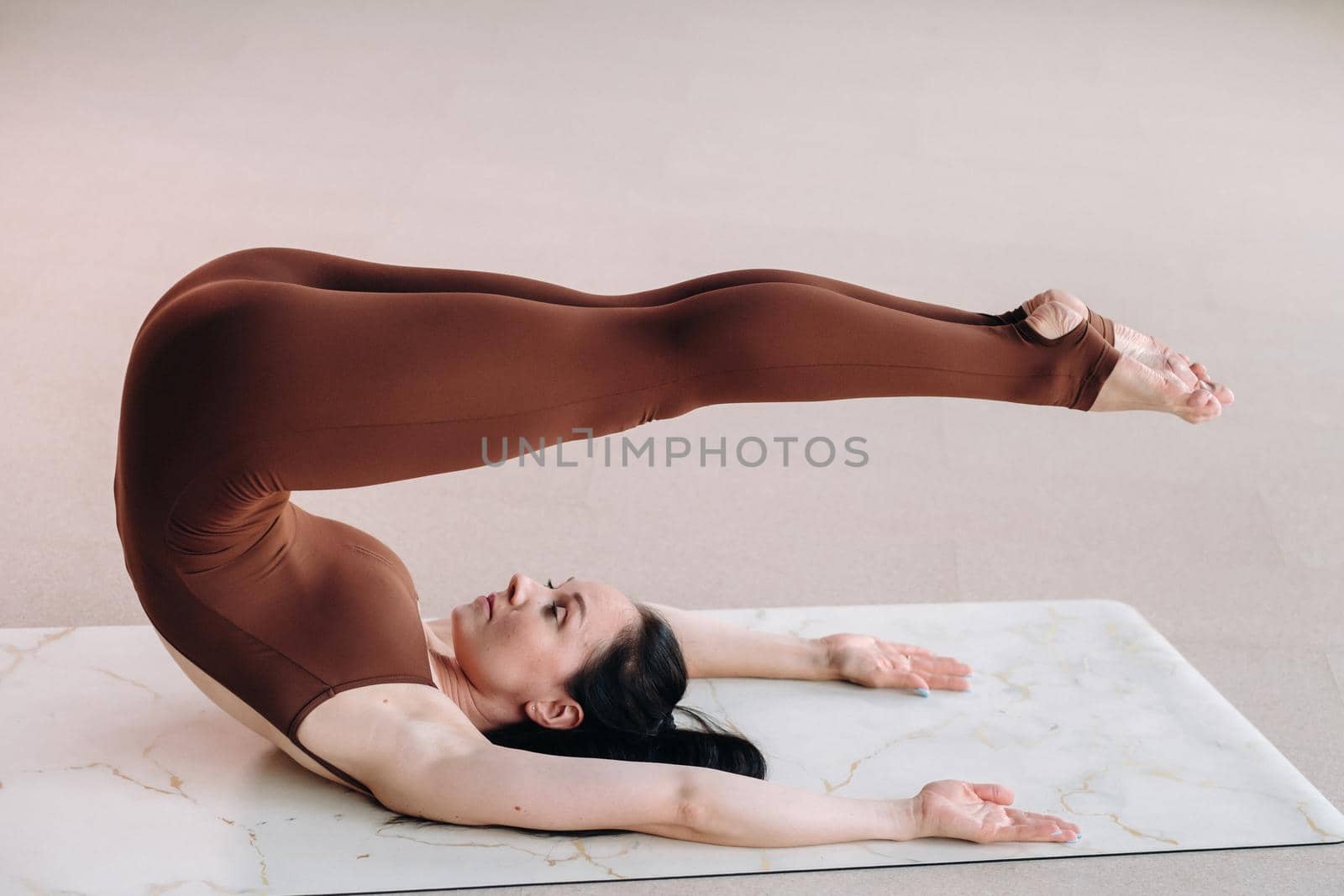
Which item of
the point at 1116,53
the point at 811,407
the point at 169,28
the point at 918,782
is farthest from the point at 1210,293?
the point at 169,28

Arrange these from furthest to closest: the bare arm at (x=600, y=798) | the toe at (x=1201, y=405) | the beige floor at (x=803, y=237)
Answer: the beige floor at (x=803, y=237)
the toe at (x=1201, y=405)
the bare arm at (x=600, y=798)

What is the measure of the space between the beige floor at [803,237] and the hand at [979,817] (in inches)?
2.0

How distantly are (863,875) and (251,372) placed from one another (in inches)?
43.4

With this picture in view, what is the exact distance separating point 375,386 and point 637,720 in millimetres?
736

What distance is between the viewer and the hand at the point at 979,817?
5.91ft

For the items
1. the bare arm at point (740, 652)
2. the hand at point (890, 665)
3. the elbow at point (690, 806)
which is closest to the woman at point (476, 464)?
the elbow at point (690, 806)

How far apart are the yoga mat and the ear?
0.17 metres

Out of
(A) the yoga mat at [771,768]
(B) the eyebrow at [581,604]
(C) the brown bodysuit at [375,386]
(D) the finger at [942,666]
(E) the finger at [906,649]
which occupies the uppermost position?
(C) the brown bodysuit at [375,386]

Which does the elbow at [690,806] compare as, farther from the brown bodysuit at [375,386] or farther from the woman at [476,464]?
the brown bodysuit at [375,386]

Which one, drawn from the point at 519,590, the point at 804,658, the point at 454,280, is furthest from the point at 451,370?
the point at 804,658

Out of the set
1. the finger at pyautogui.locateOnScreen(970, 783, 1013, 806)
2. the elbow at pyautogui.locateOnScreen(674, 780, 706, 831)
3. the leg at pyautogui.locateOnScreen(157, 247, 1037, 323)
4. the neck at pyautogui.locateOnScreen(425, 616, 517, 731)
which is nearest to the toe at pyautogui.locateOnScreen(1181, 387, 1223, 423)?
the leg at pyautogui.locateOnScreen(157, 247, 1037, 323)

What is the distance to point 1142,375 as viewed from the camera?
1.74 m

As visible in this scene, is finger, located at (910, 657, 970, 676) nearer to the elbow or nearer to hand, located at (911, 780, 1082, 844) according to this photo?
hand, located at (911, 780, 1082, 844)

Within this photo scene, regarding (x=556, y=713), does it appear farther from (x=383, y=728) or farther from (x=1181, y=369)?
(x=1181, y=369)
